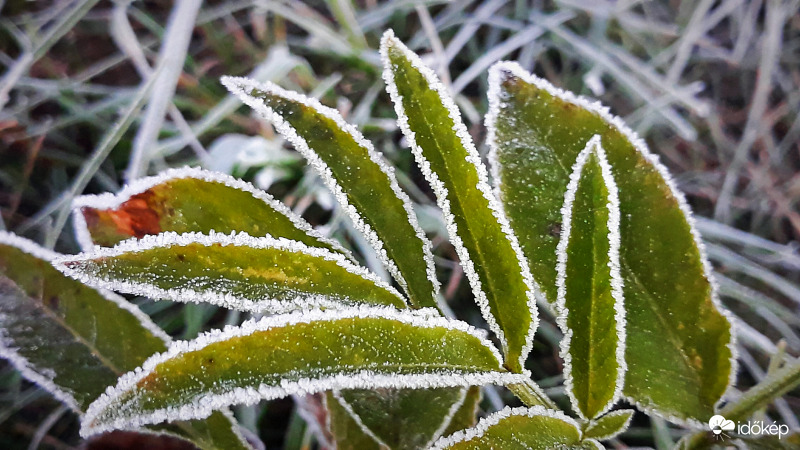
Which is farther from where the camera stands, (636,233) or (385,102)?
(385,102)

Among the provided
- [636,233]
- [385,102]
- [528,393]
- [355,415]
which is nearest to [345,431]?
[355,415]

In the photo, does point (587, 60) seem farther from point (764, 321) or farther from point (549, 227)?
point (549, 227)

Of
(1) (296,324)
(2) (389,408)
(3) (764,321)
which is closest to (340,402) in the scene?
(2) (389,408)

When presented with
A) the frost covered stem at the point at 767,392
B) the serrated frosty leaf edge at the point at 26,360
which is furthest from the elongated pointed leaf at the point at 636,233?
the serrated frosty leaf edge at the point at 26,360

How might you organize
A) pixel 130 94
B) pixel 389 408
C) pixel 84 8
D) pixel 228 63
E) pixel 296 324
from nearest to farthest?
1. pixel 296 324
2. pixel 389 408
3. pixel 84 8
4. pixel 130 94
5. pixel 228 63

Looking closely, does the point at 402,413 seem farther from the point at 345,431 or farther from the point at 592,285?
the point at 592,285
